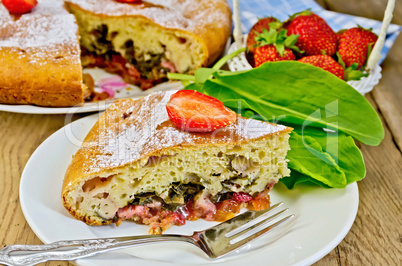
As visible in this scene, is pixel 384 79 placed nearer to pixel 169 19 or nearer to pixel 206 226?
pixel 169 19

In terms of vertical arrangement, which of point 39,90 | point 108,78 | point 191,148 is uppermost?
point 191,148

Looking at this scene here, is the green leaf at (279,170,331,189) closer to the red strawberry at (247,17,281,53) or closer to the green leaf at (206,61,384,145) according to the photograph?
the green leaf at (206,61,384,145)

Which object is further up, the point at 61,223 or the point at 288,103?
the point at 288,103

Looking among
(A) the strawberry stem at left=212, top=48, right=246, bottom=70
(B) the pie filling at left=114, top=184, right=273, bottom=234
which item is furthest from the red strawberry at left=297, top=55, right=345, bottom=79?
(B) the pie filling at left=114, top=184, right=273, bottom=234

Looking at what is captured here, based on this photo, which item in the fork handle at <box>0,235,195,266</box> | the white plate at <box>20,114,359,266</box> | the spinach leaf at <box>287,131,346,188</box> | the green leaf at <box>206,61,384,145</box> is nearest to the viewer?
the fork handle at <box>0,235,195,266</box>

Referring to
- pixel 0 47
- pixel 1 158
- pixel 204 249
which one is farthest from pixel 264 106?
pixel 0 47

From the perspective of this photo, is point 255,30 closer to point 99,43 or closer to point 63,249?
point 99,43
